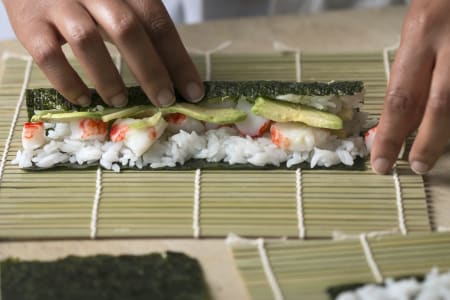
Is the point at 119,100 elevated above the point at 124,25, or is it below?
below

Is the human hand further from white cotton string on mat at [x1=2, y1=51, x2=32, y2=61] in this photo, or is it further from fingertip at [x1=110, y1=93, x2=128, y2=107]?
white cotton string on mat at [x1=2, y1=51, x2=32, y2=61]

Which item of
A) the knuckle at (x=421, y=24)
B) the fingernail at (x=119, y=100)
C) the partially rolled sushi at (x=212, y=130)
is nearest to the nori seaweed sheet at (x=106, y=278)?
Result: the partially rolled sushi at (x=212, y=130)

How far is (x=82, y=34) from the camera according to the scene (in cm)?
185

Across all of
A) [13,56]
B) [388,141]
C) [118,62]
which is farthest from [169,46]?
[13,56]

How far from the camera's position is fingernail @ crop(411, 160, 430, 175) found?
184cm

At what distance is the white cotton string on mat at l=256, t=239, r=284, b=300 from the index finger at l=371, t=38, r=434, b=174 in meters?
0.41

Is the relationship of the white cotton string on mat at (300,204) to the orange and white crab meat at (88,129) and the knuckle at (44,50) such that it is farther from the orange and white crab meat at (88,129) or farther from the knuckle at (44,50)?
the knuckle at (44,50)

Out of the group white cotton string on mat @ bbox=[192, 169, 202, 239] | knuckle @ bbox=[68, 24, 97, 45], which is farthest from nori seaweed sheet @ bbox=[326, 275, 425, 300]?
knuckle @ bbox=[68, 24, 97, 45]

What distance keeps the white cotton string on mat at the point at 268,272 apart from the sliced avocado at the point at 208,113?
38cm

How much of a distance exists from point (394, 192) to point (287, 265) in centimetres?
37

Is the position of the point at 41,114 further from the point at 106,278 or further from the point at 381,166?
the point at 381,166

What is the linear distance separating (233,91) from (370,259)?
22.6 inches

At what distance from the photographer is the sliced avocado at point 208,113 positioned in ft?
6.34

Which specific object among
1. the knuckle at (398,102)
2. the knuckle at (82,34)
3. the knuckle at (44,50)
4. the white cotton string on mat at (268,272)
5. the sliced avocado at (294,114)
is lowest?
the white cotton string on mat at (268,272)
